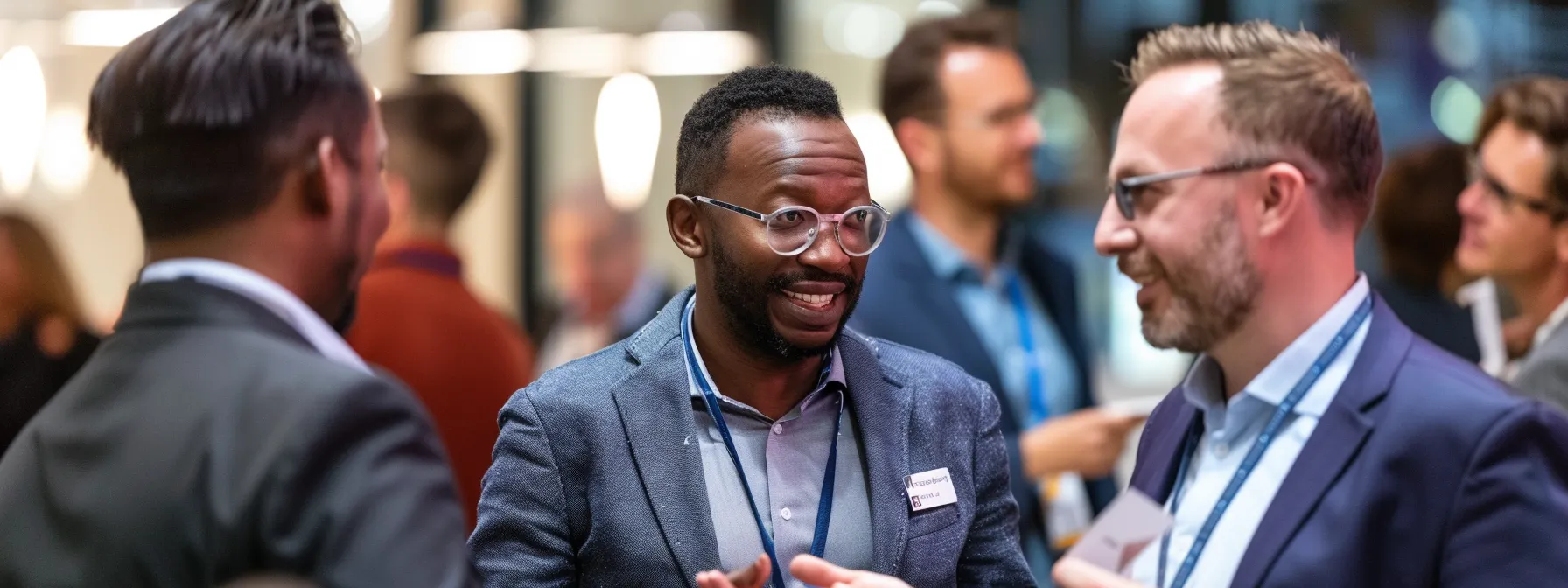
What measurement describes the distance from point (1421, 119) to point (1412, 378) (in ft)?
18.4

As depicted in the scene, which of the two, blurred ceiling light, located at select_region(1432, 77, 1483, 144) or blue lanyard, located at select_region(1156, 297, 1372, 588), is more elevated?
blue lanyard, located at select_region(1156, 297, 1372, 588)

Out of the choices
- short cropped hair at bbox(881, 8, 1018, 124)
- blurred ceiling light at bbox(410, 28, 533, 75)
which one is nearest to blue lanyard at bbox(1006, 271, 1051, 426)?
short cropped hair at bbox(881, 8, 1018, 124)

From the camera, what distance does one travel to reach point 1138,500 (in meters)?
1.88

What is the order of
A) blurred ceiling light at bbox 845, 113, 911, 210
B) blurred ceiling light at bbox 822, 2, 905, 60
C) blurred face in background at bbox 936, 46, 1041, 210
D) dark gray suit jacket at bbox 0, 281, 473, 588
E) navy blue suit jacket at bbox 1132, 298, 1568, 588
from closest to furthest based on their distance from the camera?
dark gray suit jacket at bbox 0, 281, 473, 588 < navy blue suit jacket at bbox 1132, 298, 1568, 588 < blurred face in background at bbox 936, 46, 1041, 210 < blurred ceiling light at bbox 845, 113, 911, 210 < blurred ceiling light at bbox 822, 2, 905, 60

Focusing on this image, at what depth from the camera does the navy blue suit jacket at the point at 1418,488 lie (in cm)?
174

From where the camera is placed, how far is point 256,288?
1.52 metres

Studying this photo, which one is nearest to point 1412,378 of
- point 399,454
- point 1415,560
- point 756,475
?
point 1415,560

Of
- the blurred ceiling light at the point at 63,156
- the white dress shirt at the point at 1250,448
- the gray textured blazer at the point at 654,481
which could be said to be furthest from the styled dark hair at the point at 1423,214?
the blurred ceiling light at the point at 63,156

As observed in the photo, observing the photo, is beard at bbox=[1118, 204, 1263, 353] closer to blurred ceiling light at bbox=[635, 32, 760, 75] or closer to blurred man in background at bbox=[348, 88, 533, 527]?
blurred man in background at bbox=[348, 88, 533, 527]

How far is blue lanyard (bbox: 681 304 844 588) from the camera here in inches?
77.2

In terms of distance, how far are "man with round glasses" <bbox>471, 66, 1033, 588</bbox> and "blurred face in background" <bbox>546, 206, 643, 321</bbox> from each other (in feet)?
15.2

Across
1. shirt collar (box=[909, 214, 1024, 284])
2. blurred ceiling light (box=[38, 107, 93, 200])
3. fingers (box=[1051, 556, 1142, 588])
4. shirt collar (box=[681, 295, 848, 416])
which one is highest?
shirt collar (box=[681, 295, 848, 416])

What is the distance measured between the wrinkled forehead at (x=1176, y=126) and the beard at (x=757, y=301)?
0.47m

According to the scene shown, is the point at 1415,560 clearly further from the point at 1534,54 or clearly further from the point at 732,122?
the point at 1534,54
